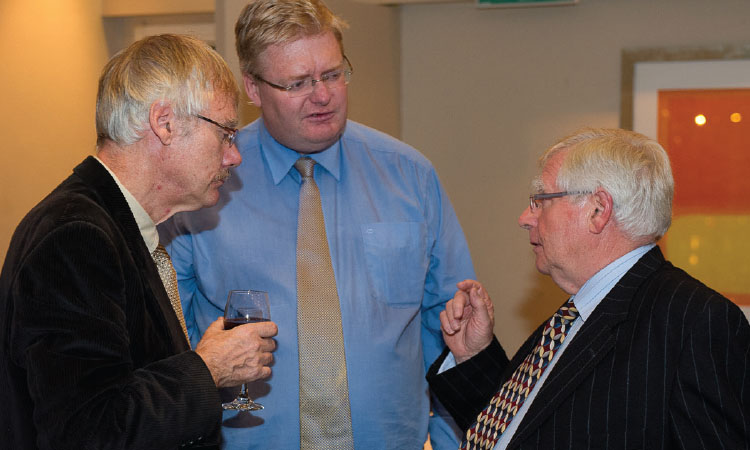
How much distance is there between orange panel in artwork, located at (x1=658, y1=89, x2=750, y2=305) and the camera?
Result: 4656 mm

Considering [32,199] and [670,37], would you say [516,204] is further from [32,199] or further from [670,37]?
[32,199]

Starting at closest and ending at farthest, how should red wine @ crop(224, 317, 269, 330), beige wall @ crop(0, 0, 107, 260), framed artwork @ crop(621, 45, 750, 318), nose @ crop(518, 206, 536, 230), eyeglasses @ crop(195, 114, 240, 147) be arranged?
1. eyeglasses @ crop(195, 114, 240, 147)
2. red wine @ crop(224, 317, 269, 330)
3. nose @ crop(518, 206, 536, 230)
4. beige wall @ crop(0, 0, 107, 260)
5. framed artwork @ crop(621, 45, 750, 318)

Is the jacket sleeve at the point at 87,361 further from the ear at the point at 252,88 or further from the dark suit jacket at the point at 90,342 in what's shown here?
the ear at the point at 252,88

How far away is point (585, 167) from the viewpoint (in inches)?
74.0

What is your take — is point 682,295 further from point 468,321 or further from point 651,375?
point 468,321

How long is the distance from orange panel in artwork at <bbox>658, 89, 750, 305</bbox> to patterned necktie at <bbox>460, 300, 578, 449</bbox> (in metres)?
3.05

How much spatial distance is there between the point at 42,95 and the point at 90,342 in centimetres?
317

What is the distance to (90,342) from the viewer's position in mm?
1363

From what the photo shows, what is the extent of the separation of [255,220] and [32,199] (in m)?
2.25

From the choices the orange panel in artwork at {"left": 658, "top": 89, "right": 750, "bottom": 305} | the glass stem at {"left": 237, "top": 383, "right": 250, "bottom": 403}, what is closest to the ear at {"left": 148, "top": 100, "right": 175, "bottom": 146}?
the glass stem at {"left": 237, "top": 383, "right": 250, "bottom": 403}

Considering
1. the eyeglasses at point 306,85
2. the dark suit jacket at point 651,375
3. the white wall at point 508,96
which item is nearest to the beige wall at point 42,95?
the white wall at point 508,96

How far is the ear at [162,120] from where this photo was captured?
5.32 ft

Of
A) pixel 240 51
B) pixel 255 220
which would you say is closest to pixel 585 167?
pixel 255 220

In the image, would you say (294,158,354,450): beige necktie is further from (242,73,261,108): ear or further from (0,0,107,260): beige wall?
(0,0,107,260): beige wall
